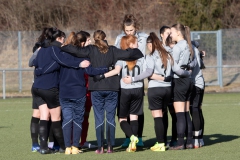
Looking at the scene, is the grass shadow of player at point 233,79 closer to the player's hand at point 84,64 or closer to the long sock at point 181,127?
the long sock at point 181,127

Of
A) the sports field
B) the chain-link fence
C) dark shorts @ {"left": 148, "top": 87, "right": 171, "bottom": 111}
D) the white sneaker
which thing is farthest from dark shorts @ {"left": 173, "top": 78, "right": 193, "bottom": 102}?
the chain-link fence

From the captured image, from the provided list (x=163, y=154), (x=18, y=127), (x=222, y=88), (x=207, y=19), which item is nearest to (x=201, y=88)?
(x=163, y=154)

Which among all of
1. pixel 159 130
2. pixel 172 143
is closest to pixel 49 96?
pixel 159 130

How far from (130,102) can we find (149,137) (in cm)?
190

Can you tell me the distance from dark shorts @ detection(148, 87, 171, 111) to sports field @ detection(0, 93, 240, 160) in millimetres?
735

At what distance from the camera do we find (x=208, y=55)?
26609 mm

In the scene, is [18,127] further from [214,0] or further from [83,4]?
[83,4]

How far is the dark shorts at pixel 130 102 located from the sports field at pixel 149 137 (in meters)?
0.61

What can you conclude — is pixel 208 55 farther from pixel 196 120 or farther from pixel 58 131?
pixel 58 131

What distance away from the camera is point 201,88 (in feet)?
35.7

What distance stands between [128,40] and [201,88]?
5.07 feet

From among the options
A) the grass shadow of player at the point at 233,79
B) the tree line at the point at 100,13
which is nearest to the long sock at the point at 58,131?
the grass shadow of player at the point at 233,79

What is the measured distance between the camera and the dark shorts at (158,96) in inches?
403

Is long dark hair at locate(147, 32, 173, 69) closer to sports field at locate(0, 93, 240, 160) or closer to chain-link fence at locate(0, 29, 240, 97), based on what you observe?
sports field at locate(0, 93, 240, 160)
